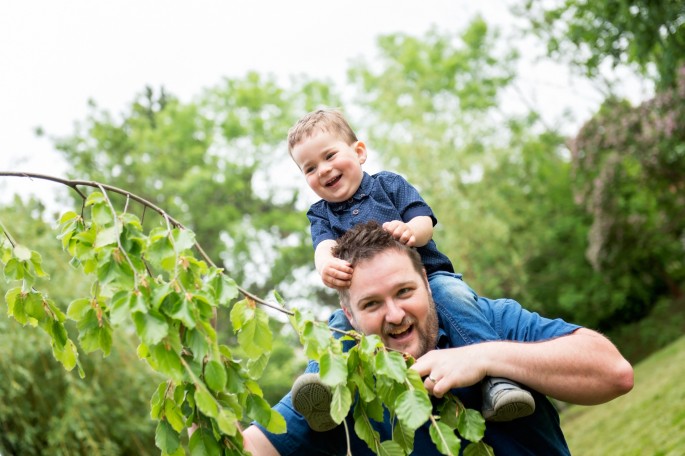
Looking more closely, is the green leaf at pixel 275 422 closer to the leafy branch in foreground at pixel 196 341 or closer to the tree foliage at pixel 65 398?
the leafy branch in foreground at pixel 196 341

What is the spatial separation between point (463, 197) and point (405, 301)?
16741 millimetres

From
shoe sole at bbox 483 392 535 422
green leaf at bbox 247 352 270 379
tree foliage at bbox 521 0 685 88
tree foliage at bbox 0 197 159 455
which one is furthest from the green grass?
tree foliage at bbox 0 197 159 455

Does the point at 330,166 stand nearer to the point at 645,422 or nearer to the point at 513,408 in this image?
the point at 513,408

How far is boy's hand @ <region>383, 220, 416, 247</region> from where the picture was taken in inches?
→ 112

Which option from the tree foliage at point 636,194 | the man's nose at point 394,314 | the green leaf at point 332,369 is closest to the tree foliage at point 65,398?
the man's nose at point 394,314

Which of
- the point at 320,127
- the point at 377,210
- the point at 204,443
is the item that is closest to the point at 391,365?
the point at 204,443

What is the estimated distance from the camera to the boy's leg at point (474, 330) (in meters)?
2.30

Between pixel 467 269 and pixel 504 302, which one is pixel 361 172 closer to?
pixel 504 302

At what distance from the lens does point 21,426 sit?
8.34m

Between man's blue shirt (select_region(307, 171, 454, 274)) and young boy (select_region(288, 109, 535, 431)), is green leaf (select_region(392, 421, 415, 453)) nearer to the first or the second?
young boy (select_region(288, 109, 535, 431))

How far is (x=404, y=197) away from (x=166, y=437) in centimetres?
159

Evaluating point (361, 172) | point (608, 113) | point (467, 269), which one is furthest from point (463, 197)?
point (361, 172)

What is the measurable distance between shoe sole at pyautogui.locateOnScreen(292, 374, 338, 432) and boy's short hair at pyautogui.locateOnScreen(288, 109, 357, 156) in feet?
4.49

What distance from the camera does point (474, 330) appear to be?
2.73 meters
